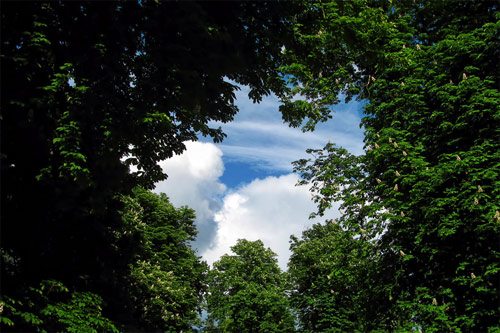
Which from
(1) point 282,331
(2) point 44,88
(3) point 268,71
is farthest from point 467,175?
(1) point 282,331

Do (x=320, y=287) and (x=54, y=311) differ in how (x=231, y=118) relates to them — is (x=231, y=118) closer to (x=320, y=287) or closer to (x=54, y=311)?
(x=54, y=311)

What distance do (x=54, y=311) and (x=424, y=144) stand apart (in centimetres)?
1261

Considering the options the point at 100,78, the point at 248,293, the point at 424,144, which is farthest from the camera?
the point at 248,293

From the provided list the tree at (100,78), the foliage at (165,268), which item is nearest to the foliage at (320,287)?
the foliage at (165,268)

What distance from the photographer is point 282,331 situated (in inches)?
1602

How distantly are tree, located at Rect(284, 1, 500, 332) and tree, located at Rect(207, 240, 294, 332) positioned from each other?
27378 millimetres

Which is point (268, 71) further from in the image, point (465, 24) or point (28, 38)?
point (465, 24)

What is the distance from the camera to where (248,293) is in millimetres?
42438

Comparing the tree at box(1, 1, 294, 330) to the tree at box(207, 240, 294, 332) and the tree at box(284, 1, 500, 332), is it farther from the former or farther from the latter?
the tree at box(207, 240, 294, 332)

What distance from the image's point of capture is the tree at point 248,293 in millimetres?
41750

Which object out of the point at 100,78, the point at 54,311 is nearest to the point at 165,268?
the point at 54,311

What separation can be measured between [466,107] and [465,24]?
13.3 ft

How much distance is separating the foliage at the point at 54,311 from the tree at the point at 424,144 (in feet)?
26.0

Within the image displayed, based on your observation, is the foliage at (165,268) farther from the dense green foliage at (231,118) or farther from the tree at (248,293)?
the dense green foliage at (231,118)
